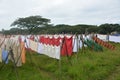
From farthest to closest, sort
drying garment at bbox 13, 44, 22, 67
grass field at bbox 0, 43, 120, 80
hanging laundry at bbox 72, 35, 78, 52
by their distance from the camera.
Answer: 1. hanging laundry at bbox 72, 35, 78, 52
2. drying garment at bbox 13, 44, 22, 67
3. grass field at bbox 0, 43, 120, 80

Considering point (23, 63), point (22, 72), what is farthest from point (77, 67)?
point (23, 63)

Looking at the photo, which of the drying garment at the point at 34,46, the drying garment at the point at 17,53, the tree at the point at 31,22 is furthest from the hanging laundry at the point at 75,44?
the tree at the point at 31,22

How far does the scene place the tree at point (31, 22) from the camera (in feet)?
191

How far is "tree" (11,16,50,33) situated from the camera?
2287 inches

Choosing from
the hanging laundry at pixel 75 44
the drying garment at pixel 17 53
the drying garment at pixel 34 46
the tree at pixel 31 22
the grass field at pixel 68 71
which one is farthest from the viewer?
the tree at pixel 31 22

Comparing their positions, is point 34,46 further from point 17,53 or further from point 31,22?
point 31,22

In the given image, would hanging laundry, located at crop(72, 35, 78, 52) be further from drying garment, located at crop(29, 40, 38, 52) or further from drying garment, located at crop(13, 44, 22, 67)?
drying garment, located at crop(13, 44, 22, 67)

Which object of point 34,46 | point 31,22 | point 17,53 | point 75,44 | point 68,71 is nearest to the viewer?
point 68,71

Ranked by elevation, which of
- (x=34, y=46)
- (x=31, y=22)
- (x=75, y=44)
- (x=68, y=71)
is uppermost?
(x=31, y=22)

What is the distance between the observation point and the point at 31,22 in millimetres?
58531

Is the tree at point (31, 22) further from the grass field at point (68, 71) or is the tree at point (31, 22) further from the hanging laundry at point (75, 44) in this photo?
the grass field at point (68, 71)

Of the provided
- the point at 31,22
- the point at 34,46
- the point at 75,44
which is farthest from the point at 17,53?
the point at 31,22

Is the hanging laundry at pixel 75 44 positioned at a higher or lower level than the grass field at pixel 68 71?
higher

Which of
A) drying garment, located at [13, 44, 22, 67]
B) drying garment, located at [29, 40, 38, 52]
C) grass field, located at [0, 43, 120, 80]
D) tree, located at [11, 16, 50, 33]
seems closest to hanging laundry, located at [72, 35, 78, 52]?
grass field, located at [0, 43, 120, 80]
